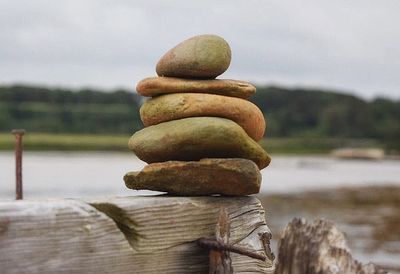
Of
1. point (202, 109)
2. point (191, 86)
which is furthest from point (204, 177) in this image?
point (191, 86)

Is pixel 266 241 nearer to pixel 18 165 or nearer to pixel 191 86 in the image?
pixel 191 86

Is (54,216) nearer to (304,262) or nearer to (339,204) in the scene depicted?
(304,262)

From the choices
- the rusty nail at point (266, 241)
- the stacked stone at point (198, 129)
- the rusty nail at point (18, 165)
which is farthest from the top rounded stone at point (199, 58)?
the rusty nail at point (18, 165)

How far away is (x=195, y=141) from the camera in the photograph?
4160 mm

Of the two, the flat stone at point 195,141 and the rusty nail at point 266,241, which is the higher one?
the flat stone at point 195,141

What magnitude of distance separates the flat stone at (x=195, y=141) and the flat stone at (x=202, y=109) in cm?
6

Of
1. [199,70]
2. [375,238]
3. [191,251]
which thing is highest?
[199,70]

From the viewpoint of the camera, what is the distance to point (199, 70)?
439 cm

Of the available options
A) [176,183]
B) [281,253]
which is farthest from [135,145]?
[281,253]

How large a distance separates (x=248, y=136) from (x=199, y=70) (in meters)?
0.38

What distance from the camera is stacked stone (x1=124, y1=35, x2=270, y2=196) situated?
13.6 feet

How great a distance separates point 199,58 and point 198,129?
39cm

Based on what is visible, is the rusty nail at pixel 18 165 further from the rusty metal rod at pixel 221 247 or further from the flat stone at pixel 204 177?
the rusty metal rod at pixel 221 247

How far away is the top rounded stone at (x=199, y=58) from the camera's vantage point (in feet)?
14.3
